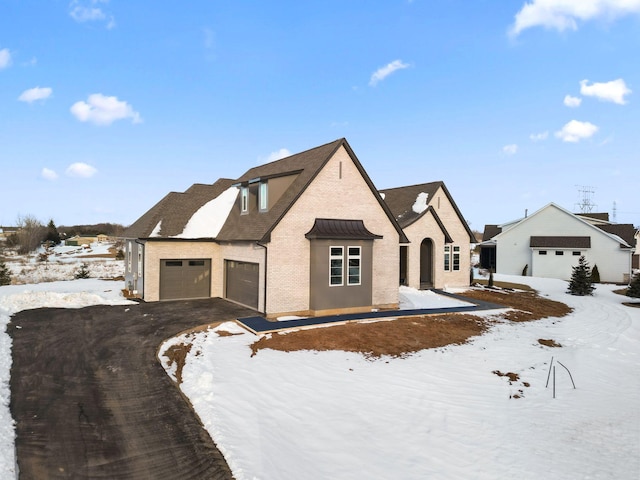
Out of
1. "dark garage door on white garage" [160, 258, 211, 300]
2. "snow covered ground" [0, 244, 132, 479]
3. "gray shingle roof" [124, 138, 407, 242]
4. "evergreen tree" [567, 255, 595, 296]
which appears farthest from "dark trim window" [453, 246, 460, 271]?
"snow covered ground" [0, 244, 132, 479]

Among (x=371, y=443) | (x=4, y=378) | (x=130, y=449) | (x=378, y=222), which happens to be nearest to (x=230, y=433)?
(x=130, y=449)

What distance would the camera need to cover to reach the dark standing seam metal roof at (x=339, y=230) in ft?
56.1

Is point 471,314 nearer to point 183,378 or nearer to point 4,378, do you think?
point 183,378

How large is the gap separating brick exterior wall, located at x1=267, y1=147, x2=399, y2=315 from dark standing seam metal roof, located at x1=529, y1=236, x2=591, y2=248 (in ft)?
85.6

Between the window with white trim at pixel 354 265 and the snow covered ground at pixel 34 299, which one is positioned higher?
the window with white trim at pixel 354 265

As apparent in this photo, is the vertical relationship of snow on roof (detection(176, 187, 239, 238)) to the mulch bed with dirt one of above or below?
above

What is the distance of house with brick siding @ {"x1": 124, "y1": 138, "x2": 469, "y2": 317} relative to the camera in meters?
17.1

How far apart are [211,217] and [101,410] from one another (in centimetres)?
1538

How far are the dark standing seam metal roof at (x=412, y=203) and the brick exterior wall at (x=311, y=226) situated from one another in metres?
8.15

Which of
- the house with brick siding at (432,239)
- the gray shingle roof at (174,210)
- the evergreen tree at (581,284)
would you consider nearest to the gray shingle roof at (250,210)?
the gray shingle roof at (174,210)

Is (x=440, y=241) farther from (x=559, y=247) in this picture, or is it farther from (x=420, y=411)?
(x=420, y=411)

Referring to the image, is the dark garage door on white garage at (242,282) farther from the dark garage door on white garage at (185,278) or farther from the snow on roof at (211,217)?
the snow on roof at (211,217)

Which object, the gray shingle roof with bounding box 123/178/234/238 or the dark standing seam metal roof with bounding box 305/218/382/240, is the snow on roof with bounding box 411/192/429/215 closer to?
the dark standing seam metal roof with bounding box 305/218/382/240

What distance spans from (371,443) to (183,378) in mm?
5242
